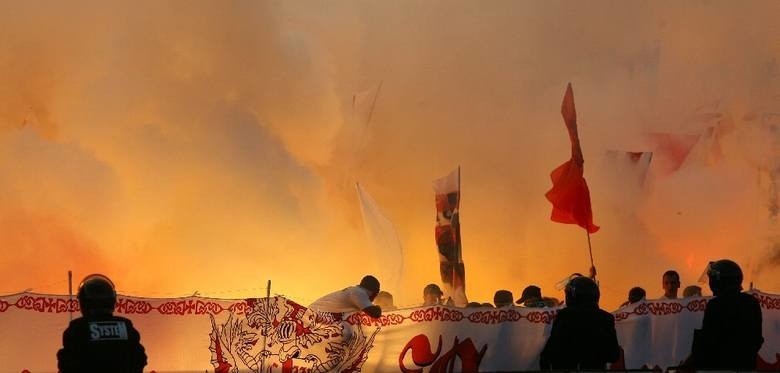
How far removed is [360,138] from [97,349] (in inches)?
419

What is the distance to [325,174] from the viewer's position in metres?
16.0

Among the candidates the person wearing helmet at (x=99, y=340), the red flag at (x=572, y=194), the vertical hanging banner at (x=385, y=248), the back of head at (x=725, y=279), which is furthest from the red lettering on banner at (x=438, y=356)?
the vertical hanging banner at (x=385, y=248)

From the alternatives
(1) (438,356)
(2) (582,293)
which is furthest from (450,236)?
(2) (582,293)

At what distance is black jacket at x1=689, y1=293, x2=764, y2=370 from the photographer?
691cm

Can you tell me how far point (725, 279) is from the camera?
6.97 m

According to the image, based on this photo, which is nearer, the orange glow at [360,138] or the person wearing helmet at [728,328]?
the person wearing helmet at [728,328]

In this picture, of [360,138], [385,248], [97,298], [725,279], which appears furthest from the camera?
[360,138]

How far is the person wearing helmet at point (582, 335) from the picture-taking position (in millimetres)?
6836

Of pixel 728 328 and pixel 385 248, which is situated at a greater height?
pixel 385 248

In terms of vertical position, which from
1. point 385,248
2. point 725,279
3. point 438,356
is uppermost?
point 385,248

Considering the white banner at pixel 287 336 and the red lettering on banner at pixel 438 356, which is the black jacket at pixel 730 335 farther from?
the red lettering on banner at pixel 438 356

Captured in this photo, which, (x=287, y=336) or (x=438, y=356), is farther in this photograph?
(x=438, y=356)

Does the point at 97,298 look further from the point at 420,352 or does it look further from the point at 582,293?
the point at 582,293

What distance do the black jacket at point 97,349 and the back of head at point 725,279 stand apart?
356 centimetres
